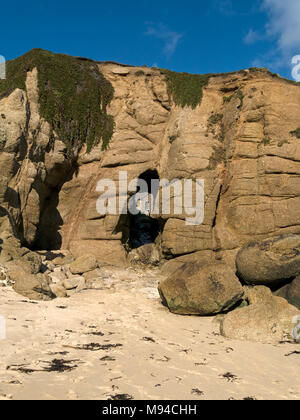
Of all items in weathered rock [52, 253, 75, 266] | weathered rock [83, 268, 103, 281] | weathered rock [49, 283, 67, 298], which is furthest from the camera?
weathered rock [52, 253, 75, 266]

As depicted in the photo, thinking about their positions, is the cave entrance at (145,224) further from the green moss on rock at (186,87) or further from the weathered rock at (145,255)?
the green moss on rock at (186,87)

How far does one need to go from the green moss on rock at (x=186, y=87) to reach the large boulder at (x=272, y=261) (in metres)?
9.13

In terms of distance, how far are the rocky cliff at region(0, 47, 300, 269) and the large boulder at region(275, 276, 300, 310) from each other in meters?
4.43

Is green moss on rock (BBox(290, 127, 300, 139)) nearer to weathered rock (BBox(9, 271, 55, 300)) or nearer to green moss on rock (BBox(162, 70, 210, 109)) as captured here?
green moss on rock (BBox(162, 70, 210, 109))

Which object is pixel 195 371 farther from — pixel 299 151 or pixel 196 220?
pixel 299 151

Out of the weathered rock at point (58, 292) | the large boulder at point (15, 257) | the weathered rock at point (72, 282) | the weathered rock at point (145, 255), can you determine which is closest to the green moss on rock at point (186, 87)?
the weathered rock at point (145, 255)

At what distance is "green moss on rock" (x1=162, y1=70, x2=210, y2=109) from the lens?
54.4ft

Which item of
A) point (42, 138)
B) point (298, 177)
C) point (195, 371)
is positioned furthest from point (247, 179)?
point (195, 371)

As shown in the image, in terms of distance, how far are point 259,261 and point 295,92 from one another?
929 cm

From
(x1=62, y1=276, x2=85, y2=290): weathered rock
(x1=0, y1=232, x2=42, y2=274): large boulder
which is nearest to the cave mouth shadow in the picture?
(x1=62, y1=276, x2=85, y2=290): weathered rock

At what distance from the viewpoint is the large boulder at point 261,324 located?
22.4ft

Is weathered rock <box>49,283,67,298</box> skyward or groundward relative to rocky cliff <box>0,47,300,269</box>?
groundward

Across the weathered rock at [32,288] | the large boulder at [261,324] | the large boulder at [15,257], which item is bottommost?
the large boulder at [261,324]

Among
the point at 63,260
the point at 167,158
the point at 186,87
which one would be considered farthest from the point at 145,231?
the point at 186,87
